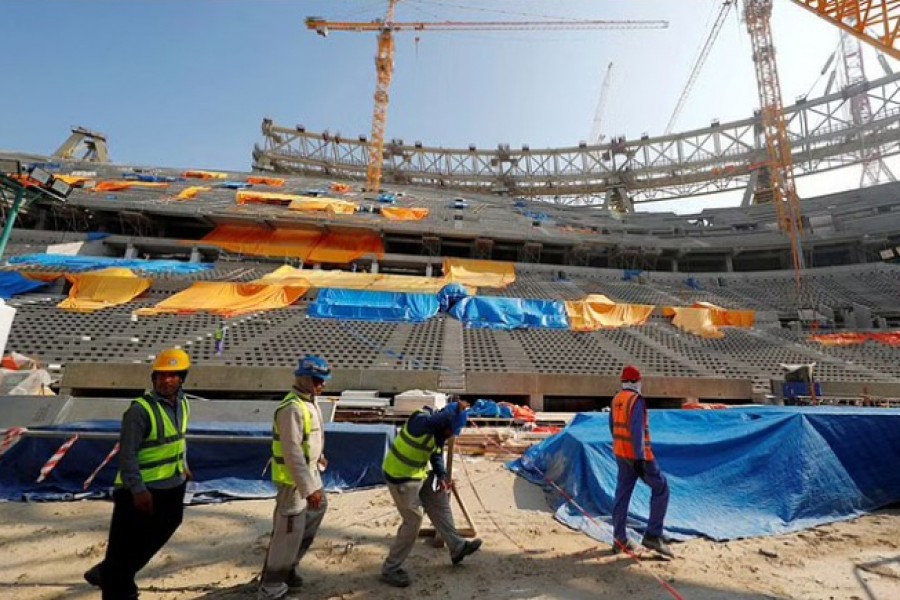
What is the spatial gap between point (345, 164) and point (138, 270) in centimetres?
2770

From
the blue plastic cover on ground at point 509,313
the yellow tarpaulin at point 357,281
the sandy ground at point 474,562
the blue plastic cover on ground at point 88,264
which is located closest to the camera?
the sandy ground at point 474,562

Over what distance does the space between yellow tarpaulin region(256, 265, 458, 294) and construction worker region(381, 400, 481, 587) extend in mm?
Answer: 14318

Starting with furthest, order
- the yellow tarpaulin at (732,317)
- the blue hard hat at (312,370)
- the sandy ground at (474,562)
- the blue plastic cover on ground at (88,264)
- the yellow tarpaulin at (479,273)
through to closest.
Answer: the yellow tarpaulin at (479,273) < the yellow tarpaulin at (732,317) < the blue plastic cover on ground at (88,264) < the blue hard hat at (312,370) < the sandy ground at (474,562)

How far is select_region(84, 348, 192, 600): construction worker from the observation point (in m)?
2.30

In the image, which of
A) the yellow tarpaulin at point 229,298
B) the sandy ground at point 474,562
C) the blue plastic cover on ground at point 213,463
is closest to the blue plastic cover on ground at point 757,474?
the sandy ground at point 474,562

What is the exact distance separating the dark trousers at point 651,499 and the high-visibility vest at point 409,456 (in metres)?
1.88

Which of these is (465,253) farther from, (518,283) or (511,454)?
(511,454)

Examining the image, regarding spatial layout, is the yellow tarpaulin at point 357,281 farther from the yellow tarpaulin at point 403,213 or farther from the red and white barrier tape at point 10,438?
the red and white barrier tape at point 10,438

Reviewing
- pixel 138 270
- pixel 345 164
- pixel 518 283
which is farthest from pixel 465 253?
pixel 345 164

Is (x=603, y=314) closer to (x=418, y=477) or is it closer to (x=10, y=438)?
(x=418, y=477)

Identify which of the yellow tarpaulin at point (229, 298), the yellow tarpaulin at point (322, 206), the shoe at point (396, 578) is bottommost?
the shoe at point (396, 578)

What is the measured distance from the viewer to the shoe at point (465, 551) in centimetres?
315

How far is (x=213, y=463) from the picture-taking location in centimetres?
503

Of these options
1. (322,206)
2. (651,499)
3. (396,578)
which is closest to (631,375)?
(651,499)
